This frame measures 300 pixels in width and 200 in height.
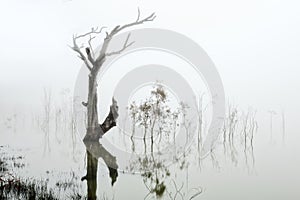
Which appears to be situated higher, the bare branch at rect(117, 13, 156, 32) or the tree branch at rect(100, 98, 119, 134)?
the bare branch at rect(117, 13, 156, 32)

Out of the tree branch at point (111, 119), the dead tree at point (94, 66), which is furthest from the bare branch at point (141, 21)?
the tree branch at point (111, 119)

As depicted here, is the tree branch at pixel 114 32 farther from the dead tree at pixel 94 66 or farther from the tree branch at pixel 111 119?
the tree branch at pixel 111 119

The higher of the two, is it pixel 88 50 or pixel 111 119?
pixel 88 50

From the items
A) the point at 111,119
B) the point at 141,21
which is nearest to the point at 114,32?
the point at 141,21

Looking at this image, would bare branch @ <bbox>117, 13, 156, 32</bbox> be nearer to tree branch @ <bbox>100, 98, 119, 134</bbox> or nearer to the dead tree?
the dead tree

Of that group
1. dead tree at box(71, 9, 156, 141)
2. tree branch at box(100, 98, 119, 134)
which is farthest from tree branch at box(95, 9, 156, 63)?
tree branch at box(100, 98, 119, 134)

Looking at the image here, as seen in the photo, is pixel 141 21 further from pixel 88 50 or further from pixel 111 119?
pixel 111 119

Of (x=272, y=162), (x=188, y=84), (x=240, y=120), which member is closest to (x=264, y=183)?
(x=272, y=162)

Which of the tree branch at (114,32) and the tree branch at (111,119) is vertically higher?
the tree branch at (114,32)

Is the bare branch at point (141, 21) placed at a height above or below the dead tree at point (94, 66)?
above

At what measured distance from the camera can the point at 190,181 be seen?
5.63 feet

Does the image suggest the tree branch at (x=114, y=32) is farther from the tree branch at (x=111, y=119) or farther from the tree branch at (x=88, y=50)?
the tree branch at (x=111, y=119)

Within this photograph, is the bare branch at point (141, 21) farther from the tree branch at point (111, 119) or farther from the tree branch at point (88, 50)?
the tree branch at point (111, 119)

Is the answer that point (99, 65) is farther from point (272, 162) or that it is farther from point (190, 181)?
point (272, 162)
